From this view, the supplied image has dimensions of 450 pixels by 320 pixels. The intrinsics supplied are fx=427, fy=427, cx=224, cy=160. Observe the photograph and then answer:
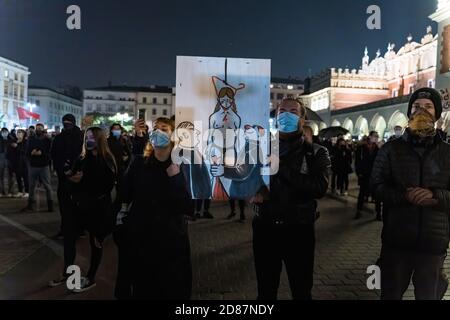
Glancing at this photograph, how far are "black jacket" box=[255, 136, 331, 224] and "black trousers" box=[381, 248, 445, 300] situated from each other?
67cm

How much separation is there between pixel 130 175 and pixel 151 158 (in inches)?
8.8

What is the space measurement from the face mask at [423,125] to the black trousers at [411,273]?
88cm

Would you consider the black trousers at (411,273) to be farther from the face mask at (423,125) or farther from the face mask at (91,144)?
the face mask at (91,144)

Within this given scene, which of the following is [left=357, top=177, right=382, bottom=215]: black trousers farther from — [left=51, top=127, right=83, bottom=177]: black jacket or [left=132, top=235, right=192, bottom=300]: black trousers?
[left=132, top=235, right=192, bottom=300]: black trousers

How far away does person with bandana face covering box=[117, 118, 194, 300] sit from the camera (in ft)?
10.6

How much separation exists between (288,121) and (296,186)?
1.69 feet

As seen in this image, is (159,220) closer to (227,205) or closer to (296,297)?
(296,297)

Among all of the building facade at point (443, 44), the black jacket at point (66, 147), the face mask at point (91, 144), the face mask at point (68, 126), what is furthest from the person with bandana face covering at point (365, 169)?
the building facade at point (443, 44)

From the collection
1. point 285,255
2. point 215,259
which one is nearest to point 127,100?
point 215,259

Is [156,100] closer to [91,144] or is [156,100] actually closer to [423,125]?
[91,144]

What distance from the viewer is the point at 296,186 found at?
327 centimetres

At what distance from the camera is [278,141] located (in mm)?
3443

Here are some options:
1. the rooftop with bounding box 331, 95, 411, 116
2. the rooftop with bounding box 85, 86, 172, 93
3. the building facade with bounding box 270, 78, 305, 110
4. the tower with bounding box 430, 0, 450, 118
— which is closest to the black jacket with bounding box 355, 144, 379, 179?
the tower with bounding box 430, 0, 450, 118

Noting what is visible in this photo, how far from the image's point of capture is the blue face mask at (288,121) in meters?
3.35
